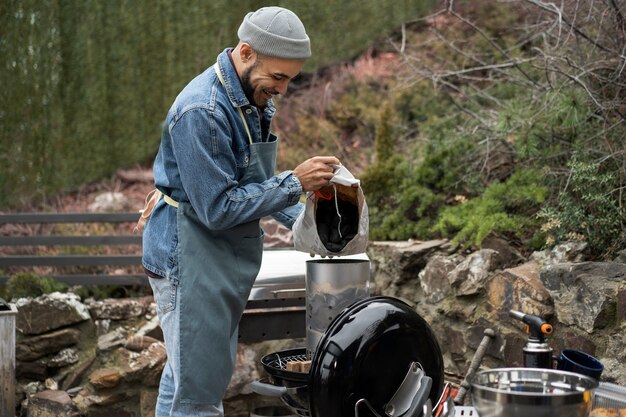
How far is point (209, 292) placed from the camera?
2930 millimetres

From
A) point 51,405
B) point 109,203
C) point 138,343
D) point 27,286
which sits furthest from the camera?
point 109,203

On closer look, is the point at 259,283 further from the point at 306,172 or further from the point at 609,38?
the point at 609,38

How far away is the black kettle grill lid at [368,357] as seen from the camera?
273 centimetres

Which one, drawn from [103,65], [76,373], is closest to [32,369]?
[76,373]

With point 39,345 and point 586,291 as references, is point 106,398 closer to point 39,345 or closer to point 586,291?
point 39,345

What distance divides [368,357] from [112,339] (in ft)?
9.69

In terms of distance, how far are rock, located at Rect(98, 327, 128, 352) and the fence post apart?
790 millimetres

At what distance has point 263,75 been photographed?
292 cm

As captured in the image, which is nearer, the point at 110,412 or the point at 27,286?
the point at 110,412

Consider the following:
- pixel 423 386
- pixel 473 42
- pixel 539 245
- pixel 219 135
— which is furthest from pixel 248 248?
pixel 473 42

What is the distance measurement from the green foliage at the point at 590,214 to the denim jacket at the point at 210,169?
1747mm

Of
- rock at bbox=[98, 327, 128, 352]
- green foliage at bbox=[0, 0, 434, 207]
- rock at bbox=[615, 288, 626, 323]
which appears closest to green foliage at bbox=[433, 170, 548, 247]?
rock at bbox=[615, 288, 626, 323]

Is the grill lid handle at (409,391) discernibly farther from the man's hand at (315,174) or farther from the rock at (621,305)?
the rock at (621,305)

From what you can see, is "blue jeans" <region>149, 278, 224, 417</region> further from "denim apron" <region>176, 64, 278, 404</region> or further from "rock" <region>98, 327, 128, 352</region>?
"rock" <region>98, 327, 128, 352</region>
